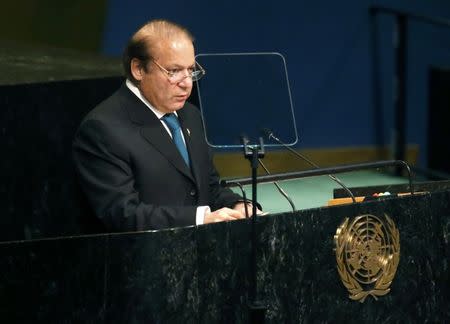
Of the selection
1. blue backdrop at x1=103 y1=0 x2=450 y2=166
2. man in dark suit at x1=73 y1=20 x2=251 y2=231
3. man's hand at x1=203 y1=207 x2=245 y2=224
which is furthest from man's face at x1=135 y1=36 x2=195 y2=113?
blue backdrop at x1=103 y1=0 x2=450 y2=166

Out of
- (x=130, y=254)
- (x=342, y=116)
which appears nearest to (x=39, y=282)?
(x=130, y=254)

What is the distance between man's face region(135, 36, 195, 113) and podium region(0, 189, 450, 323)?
53 centimetres

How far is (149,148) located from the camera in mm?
3473

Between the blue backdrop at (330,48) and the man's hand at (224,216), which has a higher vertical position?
the blue backdrop at (330,48)

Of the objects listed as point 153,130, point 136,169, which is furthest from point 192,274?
point 153,130

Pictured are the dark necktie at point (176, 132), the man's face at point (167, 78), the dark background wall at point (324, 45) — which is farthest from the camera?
the dark background wall at point (324, 45)

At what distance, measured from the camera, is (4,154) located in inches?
155

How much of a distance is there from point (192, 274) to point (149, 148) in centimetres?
53

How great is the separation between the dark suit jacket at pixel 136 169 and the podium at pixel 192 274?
0.23m

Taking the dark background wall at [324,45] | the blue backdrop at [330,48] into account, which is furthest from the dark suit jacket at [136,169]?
the blue backdrop at [330,48]

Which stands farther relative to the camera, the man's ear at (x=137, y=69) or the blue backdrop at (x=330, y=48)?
the blue backdrop at (x=330, y=48)

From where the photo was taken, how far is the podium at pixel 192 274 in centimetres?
302

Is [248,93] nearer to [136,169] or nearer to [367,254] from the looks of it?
[136,169]

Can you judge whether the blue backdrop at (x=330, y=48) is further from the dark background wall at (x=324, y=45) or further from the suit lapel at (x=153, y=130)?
the suit lapel at (x=153, y=130)
